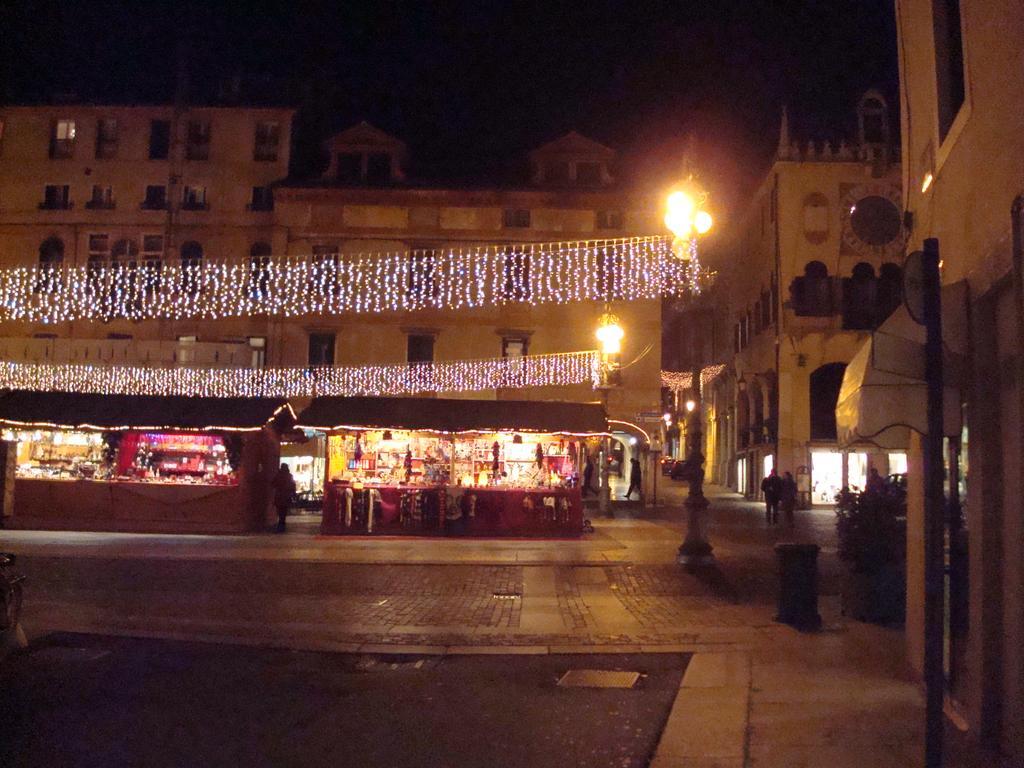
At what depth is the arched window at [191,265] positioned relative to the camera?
3251cm

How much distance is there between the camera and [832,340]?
35.5 metres

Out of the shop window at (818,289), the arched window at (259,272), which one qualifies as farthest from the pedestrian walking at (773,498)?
the arched window at (259,272)

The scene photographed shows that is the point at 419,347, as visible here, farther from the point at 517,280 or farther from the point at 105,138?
the point at 105,138

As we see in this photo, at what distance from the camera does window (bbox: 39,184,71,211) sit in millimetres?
37250

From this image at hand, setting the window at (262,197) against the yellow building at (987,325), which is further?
the window at (262,197)

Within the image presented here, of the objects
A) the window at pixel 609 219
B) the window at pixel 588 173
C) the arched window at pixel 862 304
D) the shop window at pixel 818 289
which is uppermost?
the window at pixel 588 173

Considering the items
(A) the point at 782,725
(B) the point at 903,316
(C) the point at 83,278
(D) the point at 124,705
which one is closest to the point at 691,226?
(B) the point at 903,316

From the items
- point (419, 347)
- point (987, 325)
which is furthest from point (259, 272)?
point (987, 325)

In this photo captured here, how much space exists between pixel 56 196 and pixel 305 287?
11.8 meters

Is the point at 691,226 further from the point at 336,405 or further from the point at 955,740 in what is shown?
the point at 336,405

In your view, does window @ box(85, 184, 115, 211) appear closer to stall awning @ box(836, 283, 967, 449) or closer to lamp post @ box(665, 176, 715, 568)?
lamp post @ box(665, 176, 715, 568)

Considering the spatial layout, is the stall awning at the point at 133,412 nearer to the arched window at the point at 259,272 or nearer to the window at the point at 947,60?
the arched window at the point at 259,272

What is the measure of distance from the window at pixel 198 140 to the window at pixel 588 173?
587 inches

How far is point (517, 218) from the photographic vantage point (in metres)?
36.4
